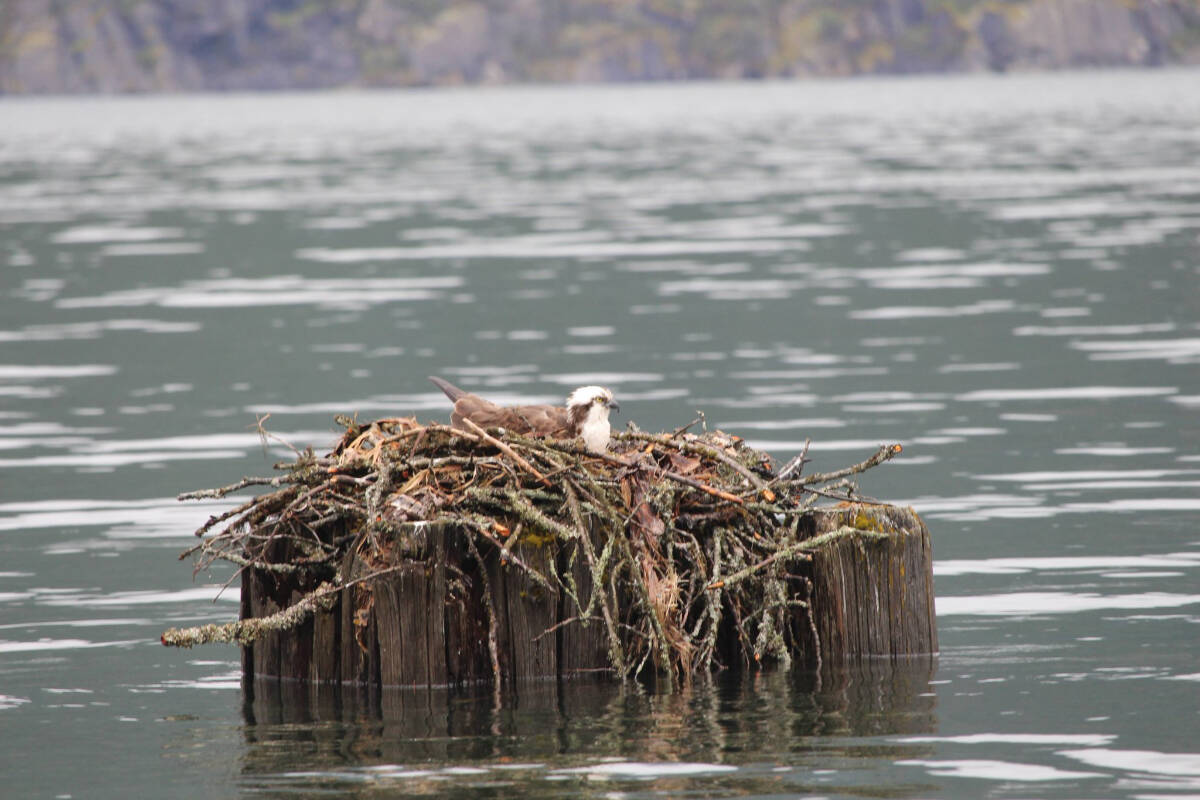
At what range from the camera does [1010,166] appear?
201ft

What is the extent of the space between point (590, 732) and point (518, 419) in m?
1.53

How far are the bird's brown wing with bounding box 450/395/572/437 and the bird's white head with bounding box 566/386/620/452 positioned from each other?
118 millimetres

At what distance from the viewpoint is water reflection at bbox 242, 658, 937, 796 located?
8375mm

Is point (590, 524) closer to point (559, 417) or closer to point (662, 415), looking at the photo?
point (559, 417)

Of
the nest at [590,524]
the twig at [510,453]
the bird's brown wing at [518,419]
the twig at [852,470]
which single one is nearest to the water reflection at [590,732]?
the nest at [590,524]

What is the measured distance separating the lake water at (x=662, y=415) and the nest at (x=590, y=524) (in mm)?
364

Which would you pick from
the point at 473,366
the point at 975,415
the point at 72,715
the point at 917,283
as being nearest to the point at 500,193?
the point at 917,283

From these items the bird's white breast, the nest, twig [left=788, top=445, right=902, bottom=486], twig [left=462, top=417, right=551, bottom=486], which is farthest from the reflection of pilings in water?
twig [left=462, top=417, right=551, bottom=486]

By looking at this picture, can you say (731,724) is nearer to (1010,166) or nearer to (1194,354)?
(1194,354)

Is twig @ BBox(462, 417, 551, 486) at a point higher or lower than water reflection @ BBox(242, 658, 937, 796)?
higher

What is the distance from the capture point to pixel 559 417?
31.5 ft

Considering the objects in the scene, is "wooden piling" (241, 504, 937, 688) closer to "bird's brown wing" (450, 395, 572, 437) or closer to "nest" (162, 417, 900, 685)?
"nest" (162, 417, 900, 685)

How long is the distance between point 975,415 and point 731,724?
1006cm

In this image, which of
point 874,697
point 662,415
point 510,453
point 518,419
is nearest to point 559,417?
point 518,419
